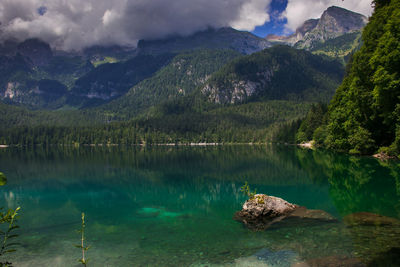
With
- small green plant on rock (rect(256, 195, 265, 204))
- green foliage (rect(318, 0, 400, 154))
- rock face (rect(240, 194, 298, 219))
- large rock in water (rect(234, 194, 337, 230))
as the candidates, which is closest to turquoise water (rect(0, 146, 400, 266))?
large rock in water (rect(234, 194, 337, 230))

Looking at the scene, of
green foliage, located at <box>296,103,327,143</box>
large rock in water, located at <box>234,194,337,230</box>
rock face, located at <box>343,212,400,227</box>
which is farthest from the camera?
green foliage, located at <box>296,103,327,143</box>

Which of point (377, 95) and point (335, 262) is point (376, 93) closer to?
point (377, 95)

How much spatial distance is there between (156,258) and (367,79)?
53.6 m

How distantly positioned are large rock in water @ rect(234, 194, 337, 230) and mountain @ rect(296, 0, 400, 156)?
2698cm

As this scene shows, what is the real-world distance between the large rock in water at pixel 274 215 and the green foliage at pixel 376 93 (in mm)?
26971

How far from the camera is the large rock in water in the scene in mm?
20406

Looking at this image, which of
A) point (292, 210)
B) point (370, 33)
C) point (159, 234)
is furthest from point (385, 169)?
point (159, 234)

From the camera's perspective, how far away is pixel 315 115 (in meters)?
121

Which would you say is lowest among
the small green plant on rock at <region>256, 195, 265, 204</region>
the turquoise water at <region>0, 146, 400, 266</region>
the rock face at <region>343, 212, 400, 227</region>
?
the turquoise water at <region>0, 146, 400, 266</region>

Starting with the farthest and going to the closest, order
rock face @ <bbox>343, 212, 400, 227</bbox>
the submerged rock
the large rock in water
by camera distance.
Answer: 1. the large rock in water
2. rock face @ <bbox>343, 212, 400, 227</bbox>
3. the submerged rock

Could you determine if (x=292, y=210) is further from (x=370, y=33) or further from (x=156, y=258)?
(x=370, y=33)

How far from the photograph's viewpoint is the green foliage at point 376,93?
3922 centimetres

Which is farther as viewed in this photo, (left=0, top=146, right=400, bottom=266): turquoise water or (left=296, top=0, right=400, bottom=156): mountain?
(left=296, top=0, right=400, bottom=156): mountain

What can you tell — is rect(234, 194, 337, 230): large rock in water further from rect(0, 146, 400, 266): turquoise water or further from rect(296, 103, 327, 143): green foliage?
rect(296, 103, 327, 143): green foliage
